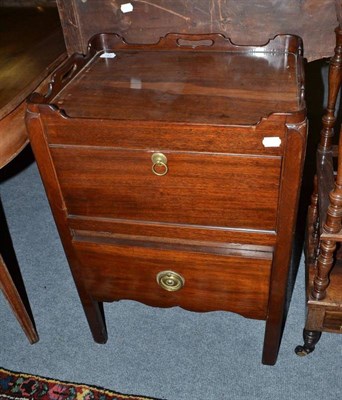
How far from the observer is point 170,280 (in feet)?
3.85

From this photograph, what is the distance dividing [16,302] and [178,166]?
732 mm

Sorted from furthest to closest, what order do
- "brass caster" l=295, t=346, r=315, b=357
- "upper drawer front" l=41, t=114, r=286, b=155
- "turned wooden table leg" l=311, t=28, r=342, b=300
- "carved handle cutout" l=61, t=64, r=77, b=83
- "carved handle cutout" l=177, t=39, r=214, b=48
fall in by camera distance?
1. "brass caster" l=295, t=346, r=315, b=357
2. "carved handle cutout" l=177, t=39, r=214, b=48
3. "carved handle cutout" l=61, t=64, r=77, b=83
4. "turned wooden table leg" l=311, t=28, r=342, b=300
5. "upper drawer front" l=41, t=114, r=286, b=155

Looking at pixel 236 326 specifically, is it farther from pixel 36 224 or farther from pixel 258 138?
pixel 36 224

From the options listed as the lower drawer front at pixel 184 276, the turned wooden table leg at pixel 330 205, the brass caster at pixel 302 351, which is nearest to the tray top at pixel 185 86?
the turned wooden table leg at pixel 330 205

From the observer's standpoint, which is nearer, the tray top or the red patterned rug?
the tray top

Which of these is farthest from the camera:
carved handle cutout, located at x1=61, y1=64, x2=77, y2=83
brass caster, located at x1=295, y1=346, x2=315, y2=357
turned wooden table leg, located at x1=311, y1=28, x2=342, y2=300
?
brass caster, located at x1=295, y1=346, x2=315, y2=357

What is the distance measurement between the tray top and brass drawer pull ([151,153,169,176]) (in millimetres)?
75

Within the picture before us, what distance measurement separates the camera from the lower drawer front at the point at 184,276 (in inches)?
43.2

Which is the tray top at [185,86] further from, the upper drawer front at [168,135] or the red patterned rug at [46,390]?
the red patterned rug at [46,390]

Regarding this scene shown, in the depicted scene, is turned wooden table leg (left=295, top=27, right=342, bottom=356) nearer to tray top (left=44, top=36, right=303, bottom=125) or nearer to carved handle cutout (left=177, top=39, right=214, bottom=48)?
tray top (left=44, top=36, right=303, bottom=125)

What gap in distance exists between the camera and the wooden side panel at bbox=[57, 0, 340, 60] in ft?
3.88

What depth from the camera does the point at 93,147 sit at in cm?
97

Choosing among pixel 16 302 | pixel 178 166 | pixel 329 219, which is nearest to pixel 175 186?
pixel 178 166

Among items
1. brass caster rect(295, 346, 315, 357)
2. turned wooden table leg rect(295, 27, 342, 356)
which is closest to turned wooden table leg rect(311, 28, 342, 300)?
turned wooden table leg rect(295, 27, 342, 356)
